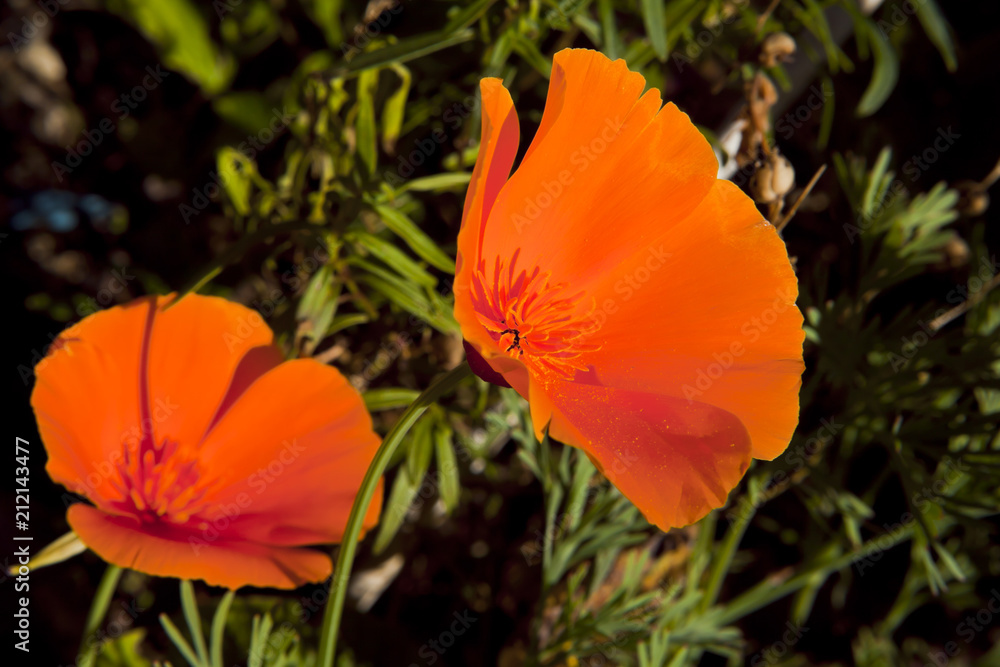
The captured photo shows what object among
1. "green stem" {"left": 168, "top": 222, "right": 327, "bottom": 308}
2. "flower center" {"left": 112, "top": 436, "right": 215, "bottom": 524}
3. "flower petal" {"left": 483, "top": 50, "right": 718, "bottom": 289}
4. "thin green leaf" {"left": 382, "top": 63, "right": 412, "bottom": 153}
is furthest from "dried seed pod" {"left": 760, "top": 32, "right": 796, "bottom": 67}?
"flower center" {"left": 112, "top": 436, "right": 215, "bottom": 524}

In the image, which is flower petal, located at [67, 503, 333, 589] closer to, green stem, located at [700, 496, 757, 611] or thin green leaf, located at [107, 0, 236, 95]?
green stem, located at [700, 496, 757, 611]

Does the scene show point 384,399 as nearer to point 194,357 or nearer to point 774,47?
point 194,357

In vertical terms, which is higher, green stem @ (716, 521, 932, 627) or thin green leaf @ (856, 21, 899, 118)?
thin green leaf @ (856, 21, 899, 118)

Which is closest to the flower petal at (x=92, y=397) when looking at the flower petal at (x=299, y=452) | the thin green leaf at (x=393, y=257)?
the flower petal at (x=299, y=452)

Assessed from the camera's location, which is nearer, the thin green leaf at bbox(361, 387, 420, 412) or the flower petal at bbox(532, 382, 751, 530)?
the flower petal at bbox(532, 382, 751, 530)

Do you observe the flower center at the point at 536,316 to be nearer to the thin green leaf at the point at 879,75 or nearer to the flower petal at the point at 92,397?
the flower petal at the point at 92,397
